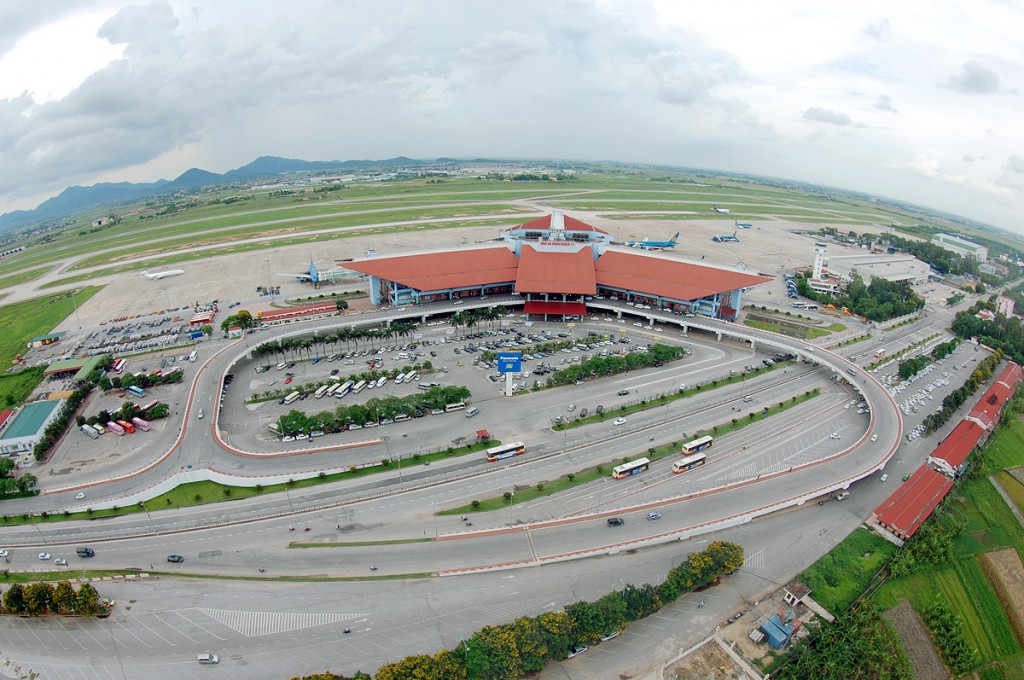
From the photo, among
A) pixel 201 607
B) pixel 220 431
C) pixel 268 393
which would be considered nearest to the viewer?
pixel 201 607

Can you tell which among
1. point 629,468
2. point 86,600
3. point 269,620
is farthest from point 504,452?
point 86,600

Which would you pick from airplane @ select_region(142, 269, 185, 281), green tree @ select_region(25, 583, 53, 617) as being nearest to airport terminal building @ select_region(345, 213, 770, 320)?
airplane @ select_region(142, 269, 185, 281)

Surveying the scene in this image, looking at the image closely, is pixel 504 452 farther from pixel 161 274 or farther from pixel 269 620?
pixel 161 274

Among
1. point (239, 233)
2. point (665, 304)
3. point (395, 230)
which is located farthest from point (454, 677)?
point (239, 233)

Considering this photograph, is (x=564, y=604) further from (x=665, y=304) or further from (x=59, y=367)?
(x=59, y=367)

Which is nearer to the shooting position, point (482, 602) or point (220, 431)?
point (482, 602)

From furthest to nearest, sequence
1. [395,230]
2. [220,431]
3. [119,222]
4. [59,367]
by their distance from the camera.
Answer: [119,222]
[395,230]
[59,367]
[220,431]

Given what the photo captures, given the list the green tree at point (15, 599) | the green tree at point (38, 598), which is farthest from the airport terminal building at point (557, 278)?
the green tree at point (15, 599)
